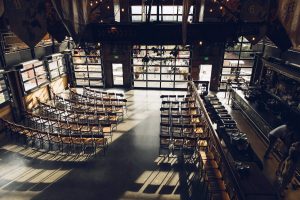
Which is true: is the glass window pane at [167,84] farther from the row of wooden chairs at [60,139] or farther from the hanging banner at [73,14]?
the hanging banner at [73,14]

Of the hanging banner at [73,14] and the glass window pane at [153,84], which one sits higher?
the hanging banner at [73,14]

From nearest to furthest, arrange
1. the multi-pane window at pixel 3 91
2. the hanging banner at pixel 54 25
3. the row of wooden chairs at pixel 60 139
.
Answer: the hanging banner at pixel 54 25 → the row of wooden chairs at pixel 60 139 → the multi-pane window at pixel 3 91

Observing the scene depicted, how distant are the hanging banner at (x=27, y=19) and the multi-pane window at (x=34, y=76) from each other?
803 centimetres

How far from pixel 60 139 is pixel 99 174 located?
2.33 m

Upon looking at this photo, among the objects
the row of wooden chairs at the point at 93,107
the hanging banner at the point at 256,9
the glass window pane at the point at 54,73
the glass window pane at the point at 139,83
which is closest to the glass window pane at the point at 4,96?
the row of wooden chairs at the point at 93,107

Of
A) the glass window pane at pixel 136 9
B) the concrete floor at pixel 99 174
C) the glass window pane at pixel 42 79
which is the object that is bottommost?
the concrete floor at pixel 99 174

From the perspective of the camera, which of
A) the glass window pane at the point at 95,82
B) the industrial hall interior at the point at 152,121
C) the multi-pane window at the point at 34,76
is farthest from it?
the glass window pane at the point at 95,82

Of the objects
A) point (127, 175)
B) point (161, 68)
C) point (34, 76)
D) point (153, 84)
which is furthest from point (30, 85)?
point (127, 175)

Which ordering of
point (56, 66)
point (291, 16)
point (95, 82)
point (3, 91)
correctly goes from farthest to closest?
1. point (95, 82)
2. point (56, 66)
3. point (3, 91)
4. point (291, 16)

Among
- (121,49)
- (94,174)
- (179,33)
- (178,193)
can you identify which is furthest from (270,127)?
(121,49)

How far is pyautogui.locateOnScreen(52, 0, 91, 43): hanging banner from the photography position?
4.05 m

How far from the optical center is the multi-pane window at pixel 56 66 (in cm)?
1349

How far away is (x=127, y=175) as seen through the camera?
6.73 m

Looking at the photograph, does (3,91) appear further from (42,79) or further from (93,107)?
(93,107)
